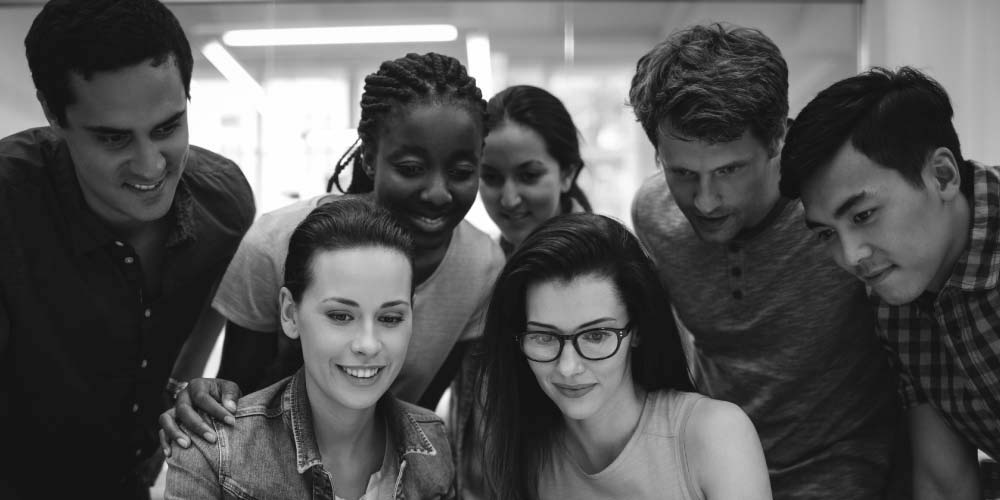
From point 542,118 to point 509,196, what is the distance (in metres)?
0.24

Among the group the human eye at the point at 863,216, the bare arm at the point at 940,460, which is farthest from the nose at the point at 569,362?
the bare arm at the point at 940,460

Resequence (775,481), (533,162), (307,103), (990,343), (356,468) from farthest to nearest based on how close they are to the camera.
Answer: (307,103) → (533,162) → (775,481) → (356,468) → (990,343)

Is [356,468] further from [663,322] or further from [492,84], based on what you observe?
[492,84]

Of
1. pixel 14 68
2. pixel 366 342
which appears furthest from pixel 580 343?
pixel 14 68

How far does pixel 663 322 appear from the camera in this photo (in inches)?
69.3

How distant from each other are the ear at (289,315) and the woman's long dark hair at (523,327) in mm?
383

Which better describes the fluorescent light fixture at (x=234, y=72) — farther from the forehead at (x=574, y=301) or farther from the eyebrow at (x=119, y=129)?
the forehead at (x=574, y=301)

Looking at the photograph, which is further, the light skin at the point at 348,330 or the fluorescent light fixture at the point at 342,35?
the fluorescent light fixture at the point at 342,35

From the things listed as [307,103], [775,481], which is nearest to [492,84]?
[307,103]

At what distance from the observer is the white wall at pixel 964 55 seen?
4098mm

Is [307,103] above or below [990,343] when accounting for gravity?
above

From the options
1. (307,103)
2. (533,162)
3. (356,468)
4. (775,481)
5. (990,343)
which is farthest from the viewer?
(307,103)

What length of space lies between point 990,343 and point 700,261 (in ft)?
2.09

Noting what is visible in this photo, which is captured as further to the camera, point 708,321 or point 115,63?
point 708,321
